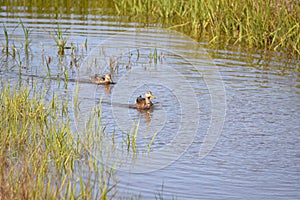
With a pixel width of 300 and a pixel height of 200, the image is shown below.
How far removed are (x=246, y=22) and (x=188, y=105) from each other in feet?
17.1

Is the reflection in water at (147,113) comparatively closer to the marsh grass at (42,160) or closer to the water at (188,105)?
the water at (188,105)

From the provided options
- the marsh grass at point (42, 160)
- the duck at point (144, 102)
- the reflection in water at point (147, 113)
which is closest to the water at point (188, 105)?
the reflection in water at point (147, 113)

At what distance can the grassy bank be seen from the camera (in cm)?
1527

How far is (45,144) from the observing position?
7.70 meters

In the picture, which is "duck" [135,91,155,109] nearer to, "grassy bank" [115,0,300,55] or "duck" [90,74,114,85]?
"duck" [90,74,114,85]

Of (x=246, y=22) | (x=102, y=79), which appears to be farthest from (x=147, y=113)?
(x=246, y=22)

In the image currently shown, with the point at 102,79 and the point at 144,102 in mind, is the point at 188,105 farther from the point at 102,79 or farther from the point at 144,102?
the point at 102,79

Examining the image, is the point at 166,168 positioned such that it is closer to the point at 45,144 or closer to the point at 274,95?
the point at 45,144

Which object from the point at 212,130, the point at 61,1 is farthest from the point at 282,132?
the point at 61,1

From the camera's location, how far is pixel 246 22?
51.9 ft

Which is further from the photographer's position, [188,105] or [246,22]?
[246,22]

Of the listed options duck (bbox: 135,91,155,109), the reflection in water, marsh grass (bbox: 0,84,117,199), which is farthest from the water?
marsh grass (bbox: 0,84,117,199)

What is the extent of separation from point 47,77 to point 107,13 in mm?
8419

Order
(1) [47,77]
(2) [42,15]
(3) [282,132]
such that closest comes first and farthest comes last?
(3) [282,132] → (1) [47,77] → (2) [42,15]
